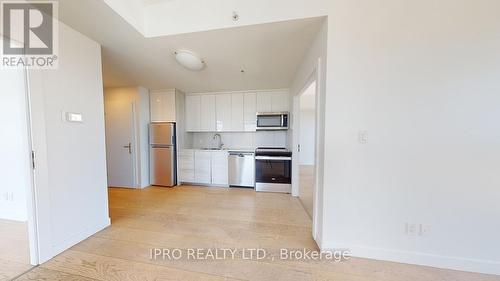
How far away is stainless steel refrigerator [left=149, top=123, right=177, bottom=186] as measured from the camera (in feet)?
13.7

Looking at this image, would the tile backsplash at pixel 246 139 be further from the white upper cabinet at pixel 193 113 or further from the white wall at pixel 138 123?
the white wall at pixel 138 123

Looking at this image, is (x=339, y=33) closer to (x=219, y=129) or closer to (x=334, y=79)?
(x=334, y=79)

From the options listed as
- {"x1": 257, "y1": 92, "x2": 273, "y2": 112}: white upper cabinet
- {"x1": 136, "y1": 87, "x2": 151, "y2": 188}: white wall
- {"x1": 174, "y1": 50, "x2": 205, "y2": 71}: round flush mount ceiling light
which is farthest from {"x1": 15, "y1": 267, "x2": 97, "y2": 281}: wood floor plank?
{"x1": 257, "y1": 92, "x2": 273, "y2": 112}: white upper cabinet

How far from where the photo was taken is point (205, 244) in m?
2.02

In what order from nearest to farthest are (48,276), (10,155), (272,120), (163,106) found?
(48,276) < (10,155) < (272,120) < (163,106)

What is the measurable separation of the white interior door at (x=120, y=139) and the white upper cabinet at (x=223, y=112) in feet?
6.29

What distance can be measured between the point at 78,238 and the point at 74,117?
138 centimetres

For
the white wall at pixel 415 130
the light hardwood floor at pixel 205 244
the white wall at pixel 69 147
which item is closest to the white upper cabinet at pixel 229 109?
the light hardwood floor at pixel 205 244

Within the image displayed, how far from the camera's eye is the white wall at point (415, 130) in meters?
1.55

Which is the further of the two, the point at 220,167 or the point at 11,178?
the point at 220,167

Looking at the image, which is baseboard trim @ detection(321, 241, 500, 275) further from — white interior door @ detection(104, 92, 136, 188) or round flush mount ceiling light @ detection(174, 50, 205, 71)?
white interior door @ detection(104, 92, 136, 188)

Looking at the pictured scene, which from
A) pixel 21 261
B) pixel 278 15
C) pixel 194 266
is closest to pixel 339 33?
pixel 278 15

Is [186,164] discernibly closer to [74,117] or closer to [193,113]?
[193,113]

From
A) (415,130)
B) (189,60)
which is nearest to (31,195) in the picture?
(189,60)
